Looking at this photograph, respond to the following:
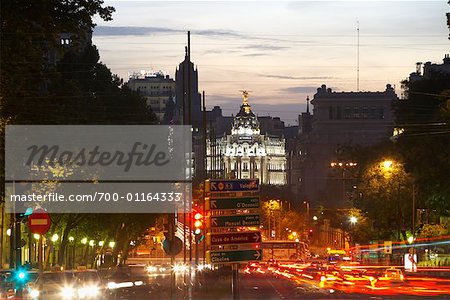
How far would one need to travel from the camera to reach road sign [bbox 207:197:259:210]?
98.3ft

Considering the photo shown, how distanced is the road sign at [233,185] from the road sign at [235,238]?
1.02 metres

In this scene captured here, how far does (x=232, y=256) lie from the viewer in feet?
98.3

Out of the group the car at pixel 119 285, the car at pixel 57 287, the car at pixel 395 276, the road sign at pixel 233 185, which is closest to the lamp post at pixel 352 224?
the car at pixel 395 276

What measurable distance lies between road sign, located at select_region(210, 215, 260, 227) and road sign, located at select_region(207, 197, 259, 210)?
0.23 meters

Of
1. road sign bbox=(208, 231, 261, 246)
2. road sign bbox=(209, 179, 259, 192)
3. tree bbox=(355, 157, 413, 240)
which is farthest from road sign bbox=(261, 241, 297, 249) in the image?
road sign bbox=(209, 179, 259, 192)

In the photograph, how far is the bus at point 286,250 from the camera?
145875 millimetres

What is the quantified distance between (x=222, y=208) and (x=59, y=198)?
121ft

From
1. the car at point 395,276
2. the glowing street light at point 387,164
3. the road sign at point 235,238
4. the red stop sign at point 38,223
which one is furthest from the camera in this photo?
the glowing street light at point 387,164

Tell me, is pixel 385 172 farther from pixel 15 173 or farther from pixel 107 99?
pixel 15 173

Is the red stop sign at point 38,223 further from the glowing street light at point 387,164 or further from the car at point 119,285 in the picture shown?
the glowing street light at point 387,164

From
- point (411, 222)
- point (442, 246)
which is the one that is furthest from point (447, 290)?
point (411, 222)

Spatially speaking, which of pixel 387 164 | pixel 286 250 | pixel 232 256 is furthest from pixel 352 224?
pixel 232 256

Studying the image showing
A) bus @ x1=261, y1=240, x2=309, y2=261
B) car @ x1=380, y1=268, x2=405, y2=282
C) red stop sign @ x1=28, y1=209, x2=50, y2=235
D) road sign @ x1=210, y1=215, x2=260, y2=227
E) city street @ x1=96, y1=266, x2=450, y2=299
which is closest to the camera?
road sign @ x1=210, y1=215, x2=260, y2=227

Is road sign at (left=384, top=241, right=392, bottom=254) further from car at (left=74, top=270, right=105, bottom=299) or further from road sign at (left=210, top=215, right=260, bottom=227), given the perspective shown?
road sign at (left=210, top=215, right=260, bottom=227)
